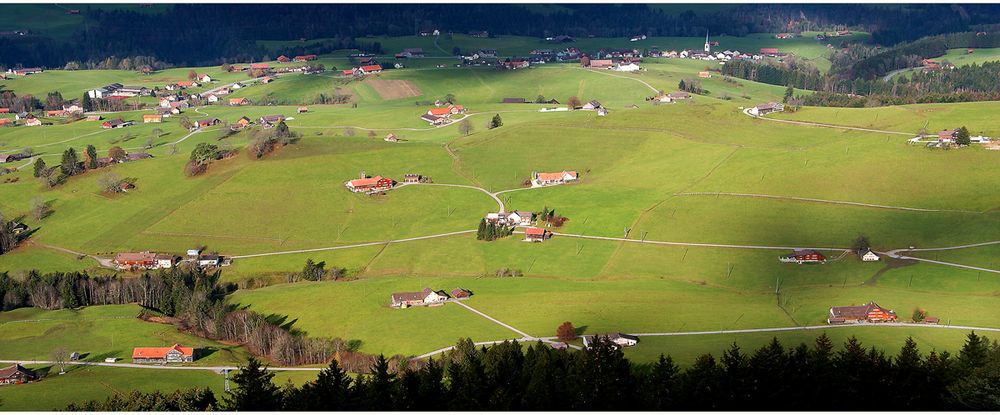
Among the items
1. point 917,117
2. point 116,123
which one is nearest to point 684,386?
point 917,117

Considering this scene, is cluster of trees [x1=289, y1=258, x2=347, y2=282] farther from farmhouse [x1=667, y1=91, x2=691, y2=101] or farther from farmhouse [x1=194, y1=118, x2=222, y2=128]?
farmhouse [x1=667, y1=91, x2=691, y2=101]

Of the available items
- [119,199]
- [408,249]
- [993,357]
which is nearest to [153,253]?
[119,199]

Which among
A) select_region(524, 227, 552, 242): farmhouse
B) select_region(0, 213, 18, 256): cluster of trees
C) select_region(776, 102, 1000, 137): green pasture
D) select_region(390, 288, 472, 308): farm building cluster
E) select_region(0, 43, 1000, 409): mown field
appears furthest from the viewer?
select_region(776, 102, 1000, 137): green pasture

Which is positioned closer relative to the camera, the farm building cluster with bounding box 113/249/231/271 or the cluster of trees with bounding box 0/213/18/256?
the farm building cluster with bounding box 113/249/231/271

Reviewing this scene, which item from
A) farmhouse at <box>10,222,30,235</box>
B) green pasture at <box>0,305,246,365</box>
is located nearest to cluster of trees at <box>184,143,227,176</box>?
farmhouse at <box>10,222,30,235</box>

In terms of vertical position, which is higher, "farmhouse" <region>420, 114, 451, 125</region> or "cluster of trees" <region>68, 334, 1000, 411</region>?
"cluster of trees" <region>68, 334, 1000, 411</region>

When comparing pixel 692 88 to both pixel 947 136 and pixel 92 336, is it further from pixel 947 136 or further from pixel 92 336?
pixel 92 336

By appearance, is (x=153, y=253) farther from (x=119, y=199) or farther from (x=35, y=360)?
(x=35, y=360)
